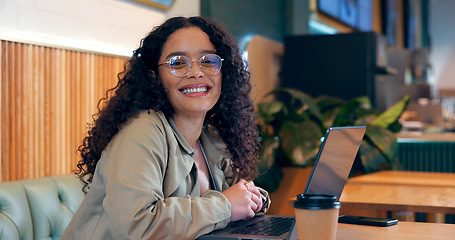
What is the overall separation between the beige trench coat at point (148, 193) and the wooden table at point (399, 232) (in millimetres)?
334

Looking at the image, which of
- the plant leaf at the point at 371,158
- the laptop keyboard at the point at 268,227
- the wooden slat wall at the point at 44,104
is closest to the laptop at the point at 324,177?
the laptop keyboard at the point at 268,227

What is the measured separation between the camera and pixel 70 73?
7.69 ft

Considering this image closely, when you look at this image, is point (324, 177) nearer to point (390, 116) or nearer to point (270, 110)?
point (270, 110)

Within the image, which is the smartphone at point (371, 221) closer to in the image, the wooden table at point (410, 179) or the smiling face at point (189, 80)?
the smiling face at point (189, 80)

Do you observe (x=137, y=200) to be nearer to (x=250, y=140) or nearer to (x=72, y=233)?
(x=72, y=233)

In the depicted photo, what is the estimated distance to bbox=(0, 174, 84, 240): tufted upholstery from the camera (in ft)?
5.66

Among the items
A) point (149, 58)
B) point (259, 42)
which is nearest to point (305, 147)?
point (259, 42)

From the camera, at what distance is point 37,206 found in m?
1.83

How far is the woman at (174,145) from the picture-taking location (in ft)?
4.20

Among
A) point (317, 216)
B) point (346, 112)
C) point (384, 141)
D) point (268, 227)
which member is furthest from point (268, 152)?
point (317, 216)

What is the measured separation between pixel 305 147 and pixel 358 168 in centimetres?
43

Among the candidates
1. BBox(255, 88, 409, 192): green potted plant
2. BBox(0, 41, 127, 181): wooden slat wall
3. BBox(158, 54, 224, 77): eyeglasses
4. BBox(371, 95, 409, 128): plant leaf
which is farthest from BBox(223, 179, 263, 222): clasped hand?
BBox(371, 95, 409, 128): plant leaf

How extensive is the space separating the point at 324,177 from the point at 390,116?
2551 millimetres

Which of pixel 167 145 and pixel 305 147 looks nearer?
pixel 167 145
